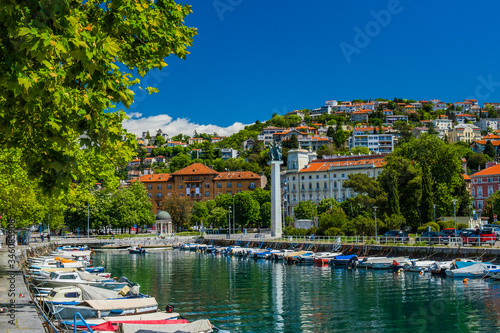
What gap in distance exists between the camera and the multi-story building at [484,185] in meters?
91.3

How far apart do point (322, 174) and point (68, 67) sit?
103 metres

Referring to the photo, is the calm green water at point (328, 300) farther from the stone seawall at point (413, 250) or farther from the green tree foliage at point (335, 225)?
the green tree foliage at point (335, 225)

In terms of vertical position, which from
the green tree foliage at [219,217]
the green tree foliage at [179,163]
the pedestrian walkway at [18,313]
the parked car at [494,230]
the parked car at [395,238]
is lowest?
the pedestrian walkway at [18,313]

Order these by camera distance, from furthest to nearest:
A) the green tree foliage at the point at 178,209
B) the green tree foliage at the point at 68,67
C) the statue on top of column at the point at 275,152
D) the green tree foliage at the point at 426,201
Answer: the green tree foliage at the point at 178,209
the statue on top of column at the point at 275,152
the green tree foliage at the point at 426,201
the green tree foliage at the point at 68,67

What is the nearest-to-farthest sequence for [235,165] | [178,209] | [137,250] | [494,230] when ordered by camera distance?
[494,230]
[137,250]
[178,209]
[235,165]

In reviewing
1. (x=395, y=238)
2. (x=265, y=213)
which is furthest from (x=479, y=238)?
(x=265, y=213)

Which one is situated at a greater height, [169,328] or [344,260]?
[169,328]

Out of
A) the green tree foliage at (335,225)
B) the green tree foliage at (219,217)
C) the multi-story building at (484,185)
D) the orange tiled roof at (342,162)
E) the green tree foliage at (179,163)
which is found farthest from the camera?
the green tree foliage at (179,163)

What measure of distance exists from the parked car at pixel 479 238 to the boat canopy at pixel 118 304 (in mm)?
30275

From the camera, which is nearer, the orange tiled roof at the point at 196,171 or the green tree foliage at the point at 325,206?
the green tree foliage at the point at 325,206

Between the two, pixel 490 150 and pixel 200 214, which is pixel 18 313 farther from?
pixel 490 150

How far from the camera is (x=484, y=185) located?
93.4m

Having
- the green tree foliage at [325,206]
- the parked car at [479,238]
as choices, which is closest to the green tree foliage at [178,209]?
the green tree foliage at [325,206]

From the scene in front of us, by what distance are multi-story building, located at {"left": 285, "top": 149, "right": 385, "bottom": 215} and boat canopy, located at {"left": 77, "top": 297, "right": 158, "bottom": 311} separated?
8584 cm
